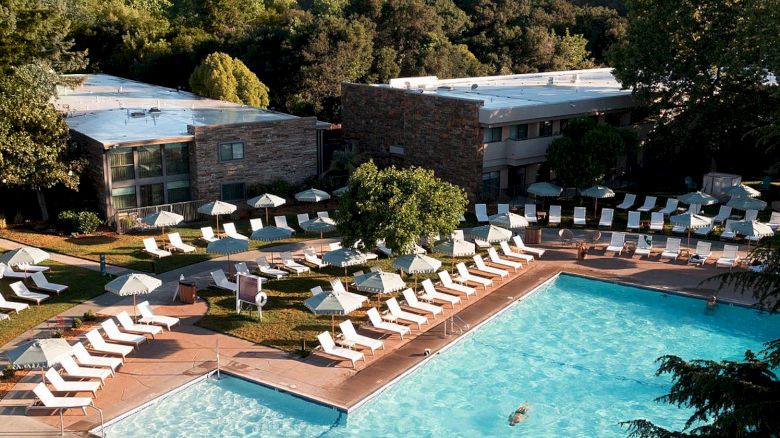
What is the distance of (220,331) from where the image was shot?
2352 centimetres

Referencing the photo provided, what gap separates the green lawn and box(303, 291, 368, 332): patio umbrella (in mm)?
8085

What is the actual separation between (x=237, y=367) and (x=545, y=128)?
940 inches

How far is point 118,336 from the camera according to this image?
72.7 feet

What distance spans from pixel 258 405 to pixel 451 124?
21832 millimetres

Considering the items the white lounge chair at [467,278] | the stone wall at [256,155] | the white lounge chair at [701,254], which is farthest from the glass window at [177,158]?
the white lounge chair at [701,254]

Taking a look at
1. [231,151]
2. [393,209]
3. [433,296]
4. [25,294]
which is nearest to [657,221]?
[433,296]

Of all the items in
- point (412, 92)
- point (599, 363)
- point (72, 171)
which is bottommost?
point (599, 363)

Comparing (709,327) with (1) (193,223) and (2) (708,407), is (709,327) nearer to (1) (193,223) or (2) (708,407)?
(2) (708,407)

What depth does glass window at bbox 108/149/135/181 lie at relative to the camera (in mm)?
34500

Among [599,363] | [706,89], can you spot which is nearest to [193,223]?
[599,363]

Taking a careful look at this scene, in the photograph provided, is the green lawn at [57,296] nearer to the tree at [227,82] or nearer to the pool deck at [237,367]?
the pool deck at [237,367]

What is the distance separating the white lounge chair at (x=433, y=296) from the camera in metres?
26.0

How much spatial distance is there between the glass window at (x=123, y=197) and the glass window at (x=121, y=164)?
18.4 inches

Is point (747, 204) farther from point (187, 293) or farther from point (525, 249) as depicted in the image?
point (187, 293)
